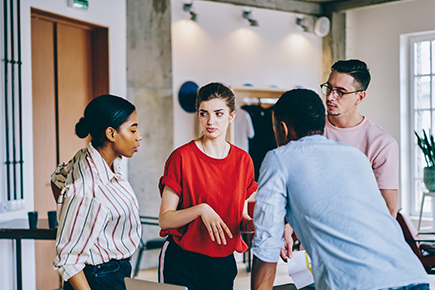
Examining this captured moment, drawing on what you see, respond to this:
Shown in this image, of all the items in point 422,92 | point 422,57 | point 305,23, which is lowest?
point 422,92

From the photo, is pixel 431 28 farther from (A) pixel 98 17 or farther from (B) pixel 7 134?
(B) pixel 7 134

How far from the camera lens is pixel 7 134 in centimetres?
388

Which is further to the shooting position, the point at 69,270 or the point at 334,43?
the point at 334,43

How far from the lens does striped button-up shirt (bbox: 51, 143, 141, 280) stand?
1704mm

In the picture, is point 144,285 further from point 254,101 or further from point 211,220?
point 254,101

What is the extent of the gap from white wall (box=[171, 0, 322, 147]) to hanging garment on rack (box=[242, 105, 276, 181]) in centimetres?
40

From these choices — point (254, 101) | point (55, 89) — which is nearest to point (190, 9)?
point (254, 101)

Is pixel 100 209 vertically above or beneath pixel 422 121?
beneath

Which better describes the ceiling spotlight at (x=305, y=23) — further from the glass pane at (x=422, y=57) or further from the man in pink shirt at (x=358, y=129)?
the man in pink shirt at (x=358, y=129)

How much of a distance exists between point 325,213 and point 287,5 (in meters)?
6.28

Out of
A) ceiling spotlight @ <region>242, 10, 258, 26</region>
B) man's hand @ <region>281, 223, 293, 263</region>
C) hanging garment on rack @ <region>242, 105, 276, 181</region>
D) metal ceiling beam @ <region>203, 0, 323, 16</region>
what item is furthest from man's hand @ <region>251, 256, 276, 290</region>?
ceiling spotlight @ <region>242, 10, 258, 26</region>

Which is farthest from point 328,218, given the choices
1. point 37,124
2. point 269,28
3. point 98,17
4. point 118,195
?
point 269,28

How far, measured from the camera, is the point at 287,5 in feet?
24.0

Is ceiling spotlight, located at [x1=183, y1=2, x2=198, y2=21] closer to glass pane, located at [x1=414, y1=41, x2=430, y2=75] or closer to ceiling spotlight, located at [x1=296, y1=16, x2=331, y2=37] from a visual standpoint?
ceiling spotlight, located at [x1=296, y1=16, x2=331, y2=37]
